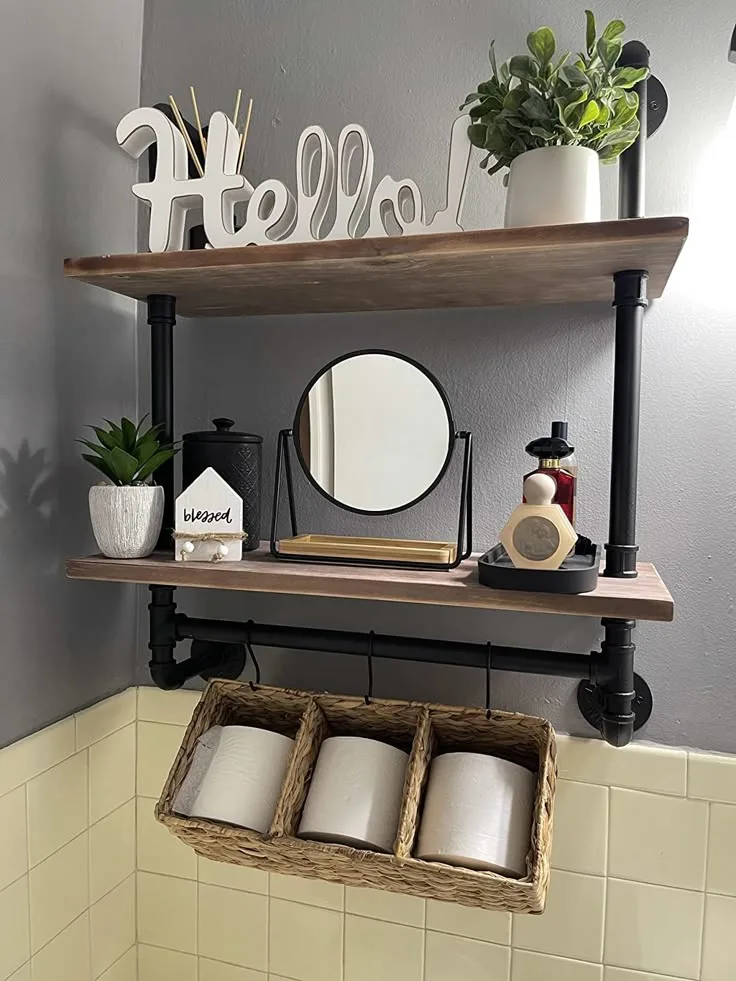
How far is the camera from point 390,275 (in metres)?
0.90

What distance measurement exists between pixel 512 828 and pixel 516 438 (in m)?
0.48

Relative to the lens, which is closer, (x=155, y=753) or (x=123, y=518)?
(x=123, y=518)

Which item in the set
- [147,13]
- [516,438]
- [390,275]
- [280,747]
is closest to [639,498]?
[516,438]

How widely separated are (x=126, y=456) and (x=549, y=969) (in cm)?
86

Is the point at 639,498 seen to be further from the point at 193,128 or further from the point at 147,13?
the point at 147,13

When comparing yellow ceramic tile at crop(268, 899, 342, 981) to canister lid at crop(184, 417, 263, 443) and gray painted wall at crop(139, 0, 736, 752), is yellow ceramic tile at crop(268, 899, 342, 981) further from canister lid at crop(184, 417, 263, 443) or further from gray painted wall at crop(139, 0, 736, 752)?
canister lid at crop(184, 417, 263, 443)

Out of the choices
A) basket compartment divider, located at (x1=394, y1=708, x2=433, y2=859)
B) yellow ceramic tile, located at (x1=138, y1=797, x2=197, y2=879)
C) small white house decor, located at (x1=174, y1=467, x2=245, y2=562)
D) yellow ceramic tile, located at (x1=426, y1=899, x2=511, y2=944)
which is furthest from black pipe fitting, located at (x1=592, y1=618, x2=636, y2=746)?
yellow ceramic tile, located at (x1=138, y1=797, x2=197, y2=879)

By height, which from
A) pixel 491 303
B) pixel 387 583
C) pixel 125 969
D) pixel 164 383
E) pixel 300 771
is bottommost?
pixel 125 969

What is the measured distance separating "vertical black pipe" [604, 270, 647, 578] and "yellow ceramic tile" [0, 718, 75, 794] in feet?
2.42

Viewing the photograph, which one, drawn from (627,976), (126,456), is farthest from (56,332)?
(627,976)

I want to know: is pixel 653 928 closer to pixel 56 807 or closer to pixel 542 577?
pixel 542 577

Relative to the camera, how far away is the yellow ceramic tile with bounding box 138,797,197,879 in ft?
3.96

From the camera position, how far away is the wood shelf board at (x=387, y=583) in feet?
2.61

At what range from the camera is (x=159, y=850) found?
4.02 feet
